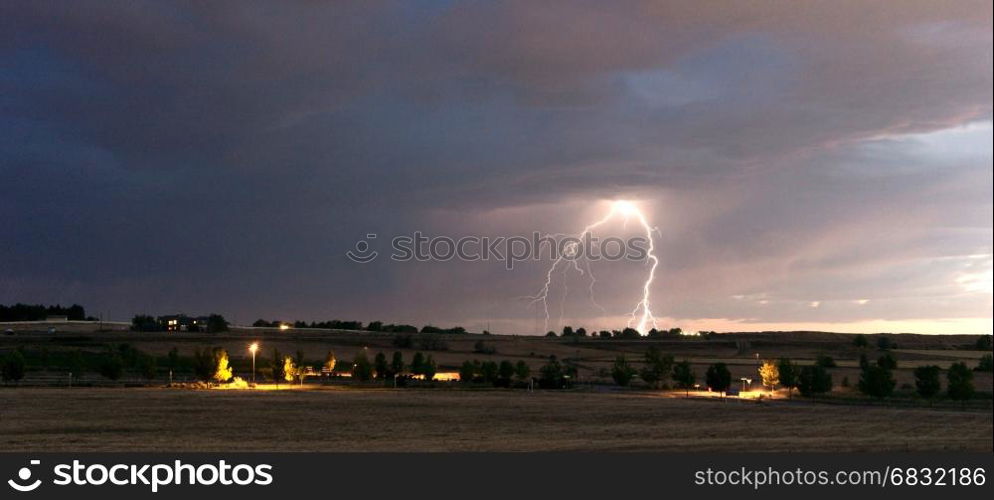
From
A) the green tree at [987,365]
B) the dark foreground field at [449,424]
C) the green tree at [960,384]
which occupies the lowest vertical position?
the dark foreground field at [449,424]

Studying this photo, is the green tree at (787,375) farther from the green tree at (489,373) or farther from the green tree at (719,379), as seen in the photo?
the green tree at (489,373)

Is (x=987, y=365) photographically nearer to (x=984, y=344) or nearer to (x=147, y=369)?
(x=984, y=344)

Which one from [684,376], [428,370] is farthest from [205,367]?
[684,376]

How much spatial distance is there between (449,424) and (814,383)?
5032 cm

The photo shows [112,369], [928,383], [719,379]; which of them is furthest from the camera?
[112,369]

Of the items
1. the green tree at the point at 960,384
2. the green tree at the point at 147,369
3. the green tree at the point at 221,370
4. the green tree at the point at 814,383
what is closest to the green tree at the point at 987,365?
the green tree at the point at 960,384

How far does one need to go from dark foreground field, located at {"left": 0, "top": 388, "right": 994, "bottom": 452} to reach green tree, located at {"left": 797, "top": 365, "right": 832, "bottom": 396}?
→ 13.2 m

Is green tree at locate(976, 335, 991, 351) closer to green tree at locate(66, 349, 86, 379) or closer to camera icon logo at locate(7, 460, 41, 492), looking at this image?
green tree at locate(66, 349, 86, 379)

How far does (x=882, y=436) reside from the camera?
48438 mm

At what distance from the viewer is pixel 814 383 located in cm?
9100

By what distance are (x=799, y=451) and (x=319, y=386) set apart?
223 feet

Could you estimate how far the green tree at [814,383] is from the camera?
91000 millimetres

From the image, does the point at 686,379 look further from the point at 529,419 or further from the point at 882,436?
the point at 882,436

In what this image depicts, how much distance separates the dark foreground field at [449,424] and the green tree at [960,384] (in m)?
12.3
